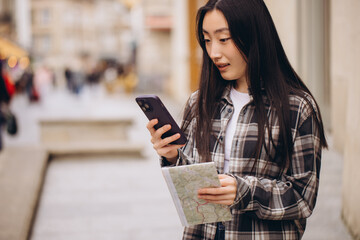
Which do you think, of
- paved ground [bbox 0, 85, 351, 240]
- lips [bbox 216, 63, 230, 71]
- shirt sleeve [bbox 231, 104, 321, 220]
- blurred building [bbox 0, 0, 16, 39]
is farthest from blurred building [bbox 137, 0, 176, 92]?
shirt sleeve [bbox 231, 104, 321, 220]

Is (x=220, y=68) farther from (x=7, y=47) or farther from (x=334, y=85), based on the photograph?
(x=7, y=47)

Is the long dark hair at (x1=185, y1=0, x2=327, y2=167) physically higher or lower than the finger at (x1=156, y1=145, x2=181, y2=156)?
higher

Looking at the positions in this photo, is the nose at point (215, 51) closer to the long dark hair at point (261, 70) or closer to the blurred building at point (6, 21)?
the long dark hair at point (261, 70)

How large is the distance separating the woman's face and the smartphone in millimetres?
250

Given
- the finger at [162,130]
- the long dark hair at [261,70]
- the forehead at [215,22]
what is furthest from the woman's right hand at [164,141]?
the forehead at [215,22]

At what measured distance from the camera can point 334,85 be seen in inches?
271

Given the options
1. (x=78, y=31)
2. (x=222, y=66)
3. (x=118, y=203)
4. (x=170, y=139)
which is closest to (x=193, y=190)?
(x=170, y=139)

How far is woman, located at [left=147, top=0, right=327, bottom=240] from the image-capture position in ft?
6.10

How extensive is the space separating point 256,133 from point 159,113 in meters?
0.36

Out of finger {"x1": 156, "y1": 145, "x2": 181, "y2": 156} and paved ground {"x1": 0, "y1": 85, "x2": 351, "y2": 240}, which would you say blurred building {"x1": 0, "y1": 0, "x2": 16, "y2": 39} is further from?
finger {"x1": 156, "y1": 145, "x2": 181, "y2": 156}

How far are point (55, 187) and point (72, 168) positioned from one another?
115cm

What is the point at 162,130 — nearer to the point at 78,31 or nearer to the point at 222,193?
the point at 222,193

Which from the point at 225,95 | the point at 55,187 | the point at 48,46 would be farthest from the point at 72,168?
the point at 48,46

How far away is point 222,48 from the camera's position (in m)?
1.91
